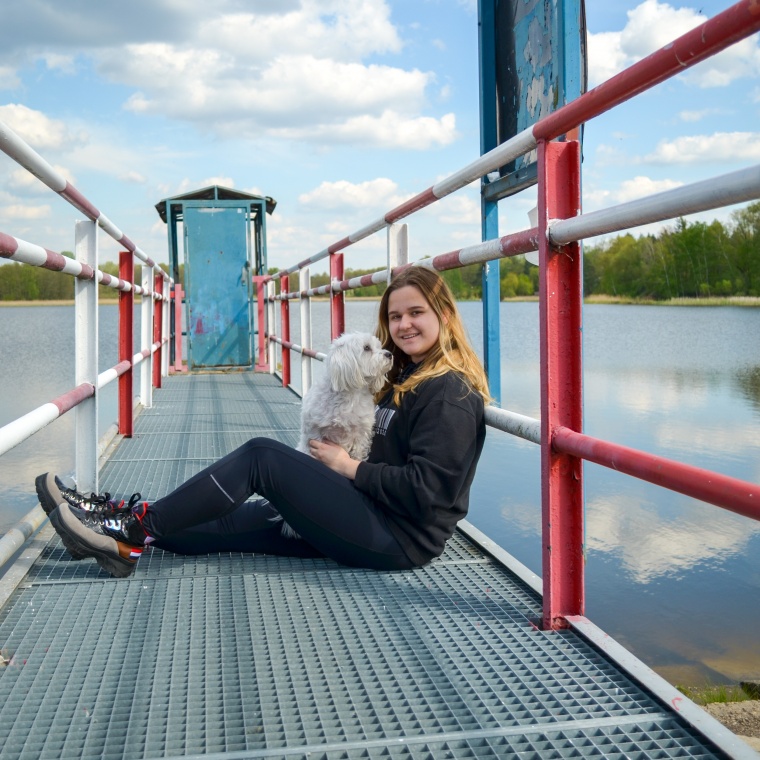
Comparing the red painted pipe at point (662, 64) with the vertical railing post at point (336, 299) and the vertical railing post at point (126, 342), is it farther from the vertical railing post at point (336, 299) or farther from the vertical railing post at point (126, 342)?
the vertical railing post at point (126, 342)

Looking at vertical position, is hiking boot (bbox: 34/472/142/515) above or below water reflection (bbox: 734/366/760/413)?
above

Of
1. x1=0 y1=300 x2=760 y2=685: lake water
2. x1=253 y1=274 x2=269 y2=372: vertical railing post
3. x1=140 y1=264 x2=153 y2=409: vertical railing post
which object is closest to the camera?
x1=0 y1=300 x2=760 y2=685: lake water

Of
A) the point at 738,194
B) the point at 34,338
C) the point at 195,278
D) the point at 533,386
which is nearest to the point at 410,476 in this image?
the point at 738,194

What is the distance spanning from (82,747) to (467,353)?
1527 millimetres

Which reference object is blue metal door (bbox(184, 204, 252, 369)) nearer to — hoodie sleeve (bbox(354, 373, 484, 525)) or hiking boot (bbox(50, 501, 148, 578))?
hiking boot (bbox(50, 501, 148, 578))

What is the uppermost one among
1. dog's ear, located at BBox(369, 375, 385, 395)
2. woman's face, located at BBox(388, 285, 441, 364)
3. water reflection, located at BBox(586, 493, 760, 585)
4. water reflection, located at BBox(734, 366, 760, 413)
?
woman's face, located at BBox(388, 285, 441, 364)

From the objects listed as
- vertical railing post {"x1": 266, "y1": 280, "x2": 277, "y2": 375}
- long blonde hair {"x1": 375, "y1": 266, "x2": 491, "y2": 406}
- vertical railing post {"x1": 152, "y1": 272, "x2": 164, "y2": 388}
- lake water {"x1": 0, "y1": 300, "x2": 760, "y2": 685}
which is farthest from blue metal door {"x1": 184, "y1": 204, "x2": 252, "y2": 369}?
long blonde hair {"x1": 375, "y1": 266, "x2": 491, "y2": 406}

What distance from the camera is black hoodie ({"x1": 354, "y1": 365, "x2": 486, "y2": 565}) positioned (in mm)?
2188

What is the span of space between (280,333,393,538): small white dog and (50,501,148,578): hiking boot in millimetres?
630

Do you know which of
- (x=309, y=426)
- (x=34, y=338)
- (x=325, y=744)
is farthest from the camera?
(x=34, y=338)

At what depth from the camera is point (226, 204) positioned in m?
11.4

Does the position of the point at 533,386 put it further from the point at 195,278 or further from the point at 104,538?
the point at 104,538

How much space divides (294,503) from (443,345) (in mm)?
664

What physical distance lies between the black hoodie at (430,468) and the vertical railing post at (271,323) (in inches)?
313
